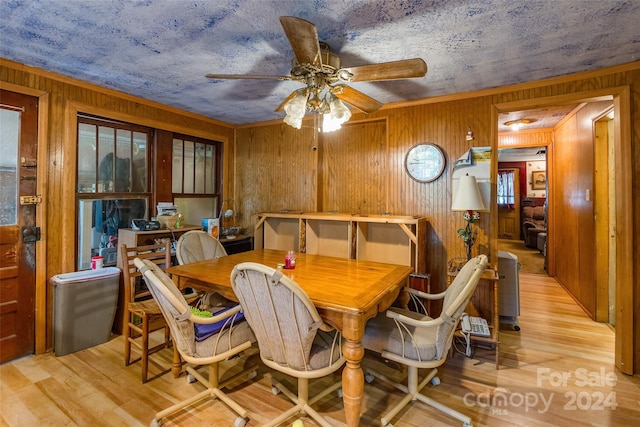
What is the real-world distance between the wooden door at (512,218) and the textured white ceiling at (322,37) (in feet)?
24.2

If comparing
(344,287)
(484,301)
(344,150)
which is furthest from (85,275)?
(484,301)

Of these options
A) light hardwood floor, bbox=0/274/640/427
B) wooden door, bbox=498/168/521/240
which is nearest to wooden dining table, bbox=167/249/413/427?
light hardwood floor, bbox=0/274/640/427

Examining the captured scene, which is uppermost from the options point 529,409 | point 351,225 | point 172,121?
point 172,121


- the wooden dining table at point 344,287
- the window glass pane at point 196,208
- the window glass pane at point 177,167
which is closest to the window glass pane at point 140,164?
the window glass pane at point 177,167

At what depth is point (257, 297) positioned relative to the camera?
155 cm

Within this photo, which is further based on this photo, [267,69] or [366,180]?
[366,180]

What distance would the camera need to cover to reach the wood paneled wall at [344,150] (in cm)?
248

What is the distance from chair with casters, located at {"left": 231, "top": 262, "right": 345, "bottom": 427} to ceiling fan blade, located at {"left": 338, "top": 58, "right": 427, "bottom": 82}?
1.28m

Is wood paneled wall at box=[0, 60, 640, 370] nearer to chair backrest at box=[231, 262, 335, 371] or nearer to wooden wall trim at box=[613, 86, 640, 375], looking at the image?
wooden wall trim at box=[613, 86, 640, 375]

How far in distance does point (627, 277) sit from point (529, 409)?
53.2 inches

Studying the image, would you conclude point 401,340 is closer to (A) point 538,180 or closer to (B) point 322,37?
(B) point 322,37

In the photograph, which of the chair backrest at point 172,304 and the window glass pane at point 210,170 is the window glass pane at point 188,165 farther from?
the chair backrest at point 172,304

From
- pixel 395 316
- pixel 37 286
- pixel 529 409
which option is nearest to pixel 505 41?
pixel 395 316

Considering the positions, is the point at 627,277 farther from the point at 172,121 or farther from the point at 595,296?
the point at 172,121
